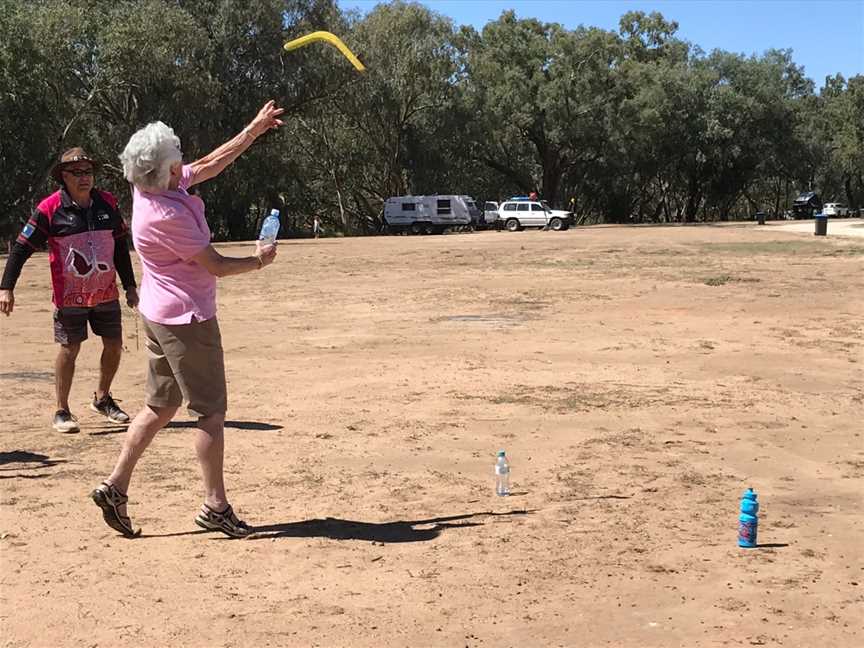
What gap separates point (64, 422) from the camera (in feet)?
25.4

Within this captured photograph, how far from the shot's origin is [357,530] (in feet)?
18.3

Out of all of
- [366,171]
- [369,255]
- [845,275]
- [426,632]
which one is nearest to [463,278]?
[845,275]

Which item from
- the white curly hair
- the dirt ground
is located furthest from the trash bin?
the white curly hair

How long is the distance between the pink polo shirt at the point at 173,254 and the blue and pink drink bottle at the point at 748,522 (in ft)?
8.93

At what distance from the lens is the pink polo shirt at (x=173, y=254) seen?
16.6 feet

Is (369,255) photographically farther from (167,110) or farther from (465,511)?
(465,511)

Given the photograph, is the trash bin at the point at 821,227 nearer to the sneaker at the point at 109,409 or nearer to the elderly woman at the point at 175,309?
the sneaker at the point at 109,409

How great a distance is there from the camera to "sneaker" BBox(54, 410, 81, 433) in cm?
771

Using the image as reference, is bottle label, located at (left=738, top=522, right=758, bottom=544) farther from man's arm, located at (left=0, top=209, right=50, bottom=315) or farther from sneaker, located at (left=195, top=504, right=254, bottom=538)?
man's arm, located at (left=0, top=209, right=50, bottom=315)

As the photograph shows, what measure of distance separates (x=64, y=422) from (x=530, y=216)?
156 ft

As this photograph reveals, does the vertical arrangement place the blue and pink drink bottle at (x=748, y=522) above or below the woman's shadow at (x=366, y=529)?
above

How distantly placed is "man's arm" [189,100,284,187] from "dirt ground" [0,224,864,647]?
6.00ft

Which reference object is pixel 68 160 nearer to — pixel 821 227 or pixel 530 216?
pixel 821 227

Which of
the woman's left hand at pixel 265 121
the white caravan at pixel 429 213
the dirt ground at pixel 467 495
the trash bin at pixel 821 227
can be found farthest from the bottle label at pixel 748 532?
the white caravan at pixel 429 213
